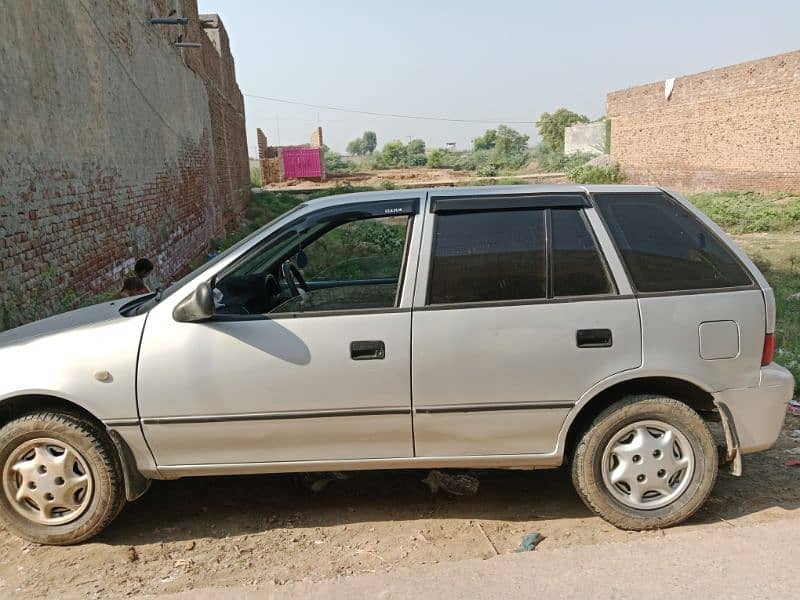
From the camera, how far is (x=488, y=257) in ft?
11.0

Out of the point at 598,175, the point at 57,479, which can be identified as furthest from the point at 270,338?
the point at 598,175

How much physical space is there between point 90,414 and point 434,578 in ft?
6.23

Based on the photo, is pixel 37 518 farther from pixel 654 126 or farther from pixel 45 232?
pixel 654 126

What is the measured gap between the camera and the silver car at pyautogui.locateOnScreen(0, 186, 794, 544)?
318 centimetres

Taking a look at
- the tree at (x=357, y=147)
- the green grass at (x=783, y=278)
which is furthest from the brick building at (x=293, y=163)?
the tree at (x=357, y=147)

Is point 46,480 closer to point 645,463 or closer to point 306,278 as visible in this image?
point 306,278

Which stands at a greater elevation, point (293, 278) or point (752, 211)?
point (293, 278)

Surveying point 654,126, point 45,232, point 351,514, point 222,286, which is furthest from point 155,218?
point 654,126

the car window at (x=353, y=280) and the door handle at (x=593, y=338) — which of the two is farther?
the car window at (x=353, y=280)

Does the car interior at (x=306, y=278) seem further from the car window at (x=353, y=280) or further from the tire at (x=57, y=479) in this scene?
the tire at (x=57, y=479)

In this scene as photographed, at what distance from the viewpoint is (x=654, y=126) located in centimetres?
2681

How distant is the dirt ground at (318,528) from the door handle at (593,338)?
1018 millimetres

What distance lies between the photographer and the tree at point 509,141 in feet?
250

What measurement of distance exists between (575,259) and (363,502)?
1857mm
